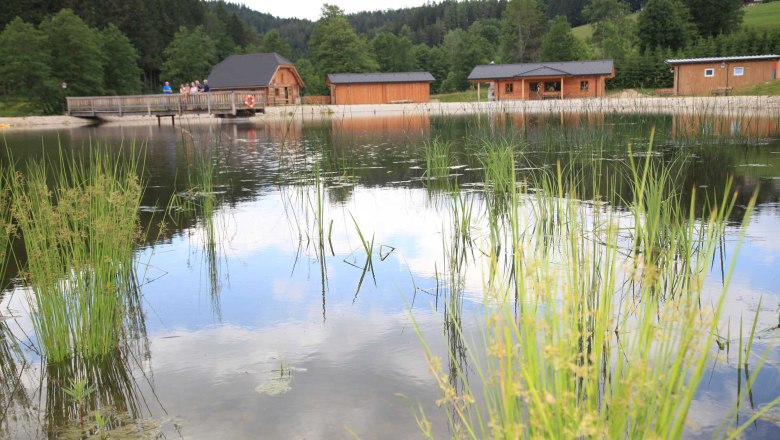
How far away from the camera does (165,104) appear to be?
39.9 metres

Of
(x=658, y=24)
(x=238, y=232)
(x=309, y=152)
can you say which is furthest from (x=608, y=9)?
(x=238, y=232)

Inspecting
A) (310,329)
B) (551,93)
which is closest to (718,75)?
(551,93)

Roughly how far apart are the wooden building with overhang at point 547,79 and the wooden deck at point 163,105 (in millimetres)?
21107

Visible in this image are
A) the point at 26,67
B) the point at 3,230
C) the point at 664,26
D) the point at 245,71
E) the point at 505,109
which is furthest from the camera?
the point at 664,26

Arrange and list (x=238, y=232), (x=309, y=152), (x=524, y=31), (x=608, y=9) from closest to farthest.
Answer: (x=238, y=232)
(x=309, y=152)
(x=608, y=9)
(x=524, y=31)

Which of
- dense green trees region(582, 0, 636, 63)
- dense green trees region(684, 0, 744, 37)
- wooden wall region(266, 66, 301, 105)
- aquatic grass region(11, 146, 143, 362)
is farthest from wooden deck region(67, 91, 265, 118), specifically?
dense green trees region(684, 0, 744, 37)

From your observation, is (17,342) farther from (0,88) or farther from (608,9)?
(608,9)

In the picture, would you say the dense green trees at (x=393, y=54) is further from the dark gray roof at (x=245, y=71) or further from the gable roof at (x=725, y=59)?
the gable roof at (x=725, y=59)

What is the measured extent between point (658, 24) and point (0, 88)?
60.4m

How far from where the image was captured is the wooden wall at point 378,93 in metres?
57.3

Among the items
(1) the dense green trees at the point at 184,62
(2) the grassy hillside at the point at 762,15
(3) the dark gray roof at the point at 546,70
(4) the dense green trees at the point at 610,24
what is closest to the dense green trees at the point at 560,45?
(4) the dense green trees at the point at 610,24

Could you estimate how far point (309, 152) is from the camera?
725 inches

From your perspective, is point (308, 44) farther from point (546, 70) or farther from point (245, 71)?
point (546, 70)

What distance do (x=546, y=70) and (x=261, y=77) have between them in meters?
22.9
